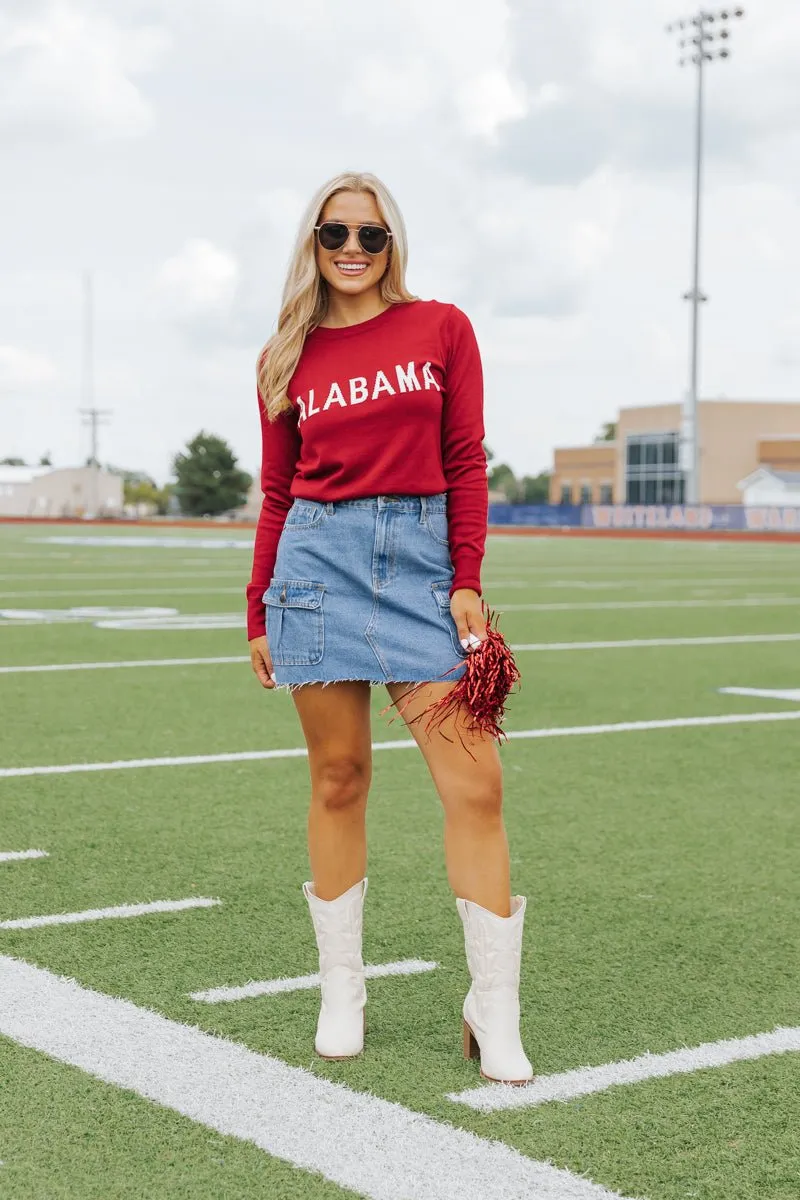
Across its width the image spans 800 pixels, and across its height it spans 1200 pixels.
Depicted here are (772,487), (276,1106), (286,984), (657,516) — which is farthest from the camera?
(772,487)

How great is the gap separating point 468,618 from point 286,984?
3.66ft

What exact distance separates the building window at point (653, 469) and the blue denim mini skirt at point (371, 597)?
281 feet

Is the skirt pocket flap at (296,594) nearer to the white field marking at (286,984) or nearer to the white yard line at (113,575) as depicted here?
the white field marking at (286,984)

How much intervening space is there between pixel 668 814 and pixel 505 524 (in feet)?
188

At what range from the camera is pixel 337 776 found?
3721 mm

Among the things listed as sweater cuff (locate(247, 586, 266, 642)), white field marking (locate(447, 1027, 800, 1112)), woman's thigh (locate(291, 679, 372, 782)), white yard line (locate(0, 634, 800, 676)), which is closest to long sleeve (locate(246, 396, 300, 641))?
sweater cuff (locate(247, 586, 266, 642))

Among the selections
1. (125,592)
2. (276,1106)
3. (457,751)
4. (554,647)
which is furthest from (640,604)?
(276,1106)

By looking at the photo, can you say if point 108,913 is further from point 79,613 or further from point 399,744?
point 79,613

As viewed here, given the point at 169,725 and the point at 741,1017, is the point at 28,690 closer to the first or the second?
the point at 169,725

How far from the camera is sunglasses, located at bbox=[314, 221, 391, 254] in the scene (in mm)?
3650

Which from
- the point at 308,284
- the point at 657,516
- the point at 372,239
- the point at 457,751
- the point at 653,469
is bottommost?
the point at 657,516

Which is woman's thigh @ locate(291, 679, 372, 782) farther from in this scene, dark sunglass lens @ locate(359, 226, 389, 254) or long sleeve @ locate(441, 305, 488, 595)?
dark sunglass lens @ locate(359, 226, 389, 254)

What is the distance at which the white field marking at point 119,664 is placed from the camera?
35.8 feet

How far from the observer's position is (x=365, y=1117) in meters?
3.20
